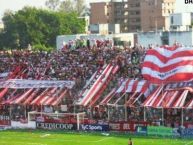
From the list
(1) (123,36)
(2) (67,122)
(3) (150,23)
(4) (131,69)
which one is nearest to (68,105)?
(2) (67,122)

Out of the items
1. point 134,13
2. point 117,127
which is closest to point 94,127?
point 117,127

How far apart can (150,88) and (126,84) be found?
2193 millimetres

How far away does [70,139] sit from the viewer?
42.7 m

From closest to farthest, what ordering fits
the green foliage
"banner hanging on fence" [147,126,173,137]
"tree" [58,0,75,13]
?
"banner hanging on fence" [147,126,173,137]
the green foliage
"tree" [58,0,75,13]

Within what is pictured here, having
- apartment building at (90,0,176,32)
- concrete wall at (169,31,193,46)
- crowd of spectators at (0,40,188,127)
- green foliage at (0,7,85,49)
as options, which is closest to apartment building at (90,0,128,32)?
apartment building at (90,0,176,32)

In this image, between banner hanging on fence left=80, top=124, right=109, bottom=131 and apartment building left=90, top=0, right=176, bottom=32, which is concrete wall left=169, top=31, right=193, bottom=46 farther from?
apartment building left=90, top=0, right=176, bottom=32

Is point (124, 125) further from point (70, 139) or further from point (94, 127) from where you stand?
point (70, 139)

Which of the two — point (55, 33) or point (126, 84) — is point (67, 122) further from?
point (55, 33)

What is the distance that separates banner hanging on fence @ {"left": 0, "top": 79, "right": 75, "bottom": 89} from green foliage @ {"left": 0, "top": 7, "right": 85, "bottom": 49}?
47.1m

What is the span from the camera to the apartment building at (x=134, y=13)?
12988cm

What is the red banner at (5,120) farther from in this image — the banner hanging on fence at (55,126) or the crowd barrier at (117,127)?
the banner hanging on fence at (55,126)

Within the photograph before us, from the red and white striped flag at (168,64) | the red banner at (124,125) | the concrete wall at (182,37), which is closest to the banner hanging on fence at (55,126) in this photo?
the red banner at (124,125)

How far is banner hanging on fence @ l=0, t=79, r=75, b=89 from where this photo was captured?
5238 cm

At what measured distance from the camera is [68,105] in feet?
164
